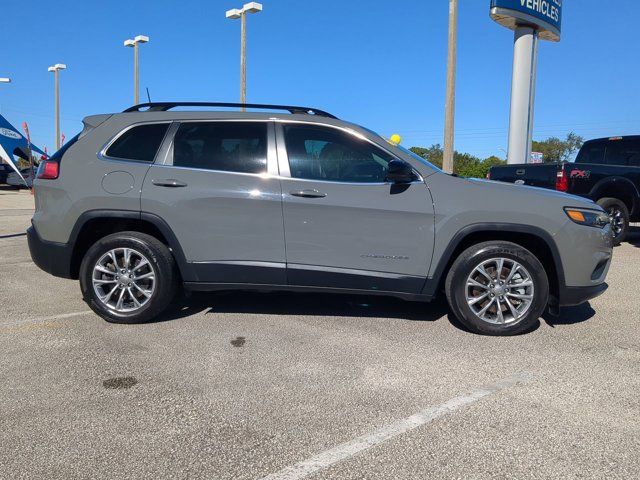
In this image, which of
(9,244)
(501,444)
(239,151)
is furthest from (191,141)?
(9,244)

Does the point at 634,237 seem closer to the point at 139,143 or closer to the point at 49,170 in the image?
the point at 139,143

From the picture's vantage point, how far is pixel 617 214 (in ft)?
30.4

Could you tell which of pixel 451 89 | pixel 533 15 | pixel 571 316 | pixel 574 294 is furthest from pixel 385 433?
pixel 533 15

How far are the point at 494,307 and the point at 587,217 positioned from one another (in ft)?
3.43

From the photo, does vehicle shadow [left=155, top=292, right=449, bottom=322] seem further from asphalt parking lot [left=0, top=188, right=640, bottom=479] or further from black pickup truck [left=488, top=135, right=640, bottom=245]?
black pickup truck [left=488, top=135, right=640, bottom=245]

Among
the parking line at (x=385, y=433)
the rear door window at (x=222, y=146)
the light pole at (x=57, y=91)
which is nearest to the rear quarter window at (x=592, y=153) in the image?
the rear door window at (x=222, y=146)

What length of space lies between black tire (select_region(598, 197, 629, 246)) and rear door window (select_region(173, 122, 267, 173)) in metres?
7.36

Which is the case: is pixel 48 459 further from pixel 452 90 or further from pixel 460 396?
pixel 452 90

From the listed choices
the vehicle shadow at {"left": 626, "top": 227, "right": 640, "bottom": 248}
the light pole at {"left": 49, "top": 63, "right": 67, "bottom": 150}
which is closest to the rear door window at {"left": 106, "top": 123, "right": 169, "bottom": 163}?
the vehicle shadow at {"left": 626, "top": 227, "right": 640, "bottom": 248}

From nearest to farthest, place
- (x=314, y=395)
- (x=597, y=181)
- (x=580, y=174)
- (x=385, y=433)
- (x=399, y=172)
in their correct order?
(x=385, y=433), (x=314, y=395), (x=399, y=172), (x=580, y=174), (x=597, y=181)

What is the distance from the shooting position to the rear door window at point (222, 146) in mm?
4258

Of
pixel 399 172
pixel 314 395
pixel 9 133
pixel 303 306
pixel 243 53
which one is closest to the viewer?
pixel 314 395

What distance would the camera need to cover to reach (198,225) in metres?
4.23

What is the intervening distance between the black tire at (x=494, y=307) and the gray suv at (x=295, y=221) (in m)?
0.01
